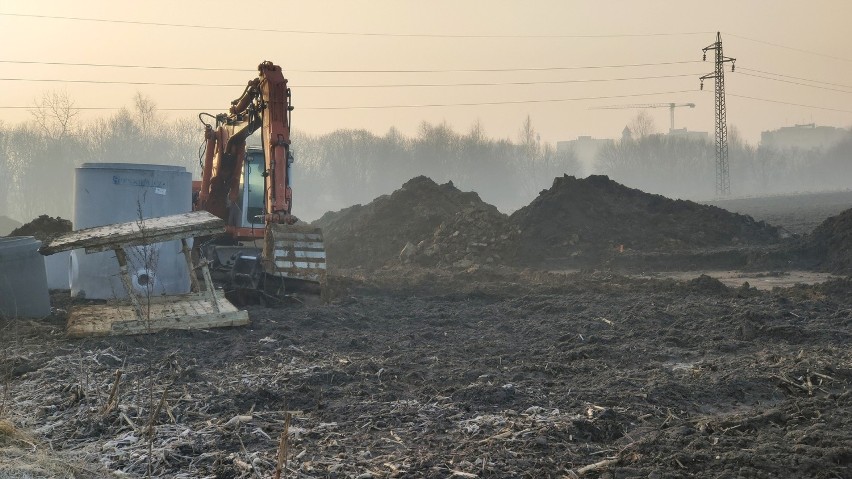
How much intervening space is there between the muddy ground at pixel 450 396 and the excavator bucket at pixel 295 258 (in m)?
1.38

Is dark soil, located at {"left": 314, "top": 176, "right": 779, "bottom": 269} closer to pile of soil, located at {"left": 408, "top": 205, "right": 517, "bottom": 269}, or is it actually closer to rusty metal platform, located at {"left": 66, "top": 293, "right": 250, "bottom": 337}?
pile of soil, located at {"left": 408, "top": 205, "right": 517, "bottom": 269}

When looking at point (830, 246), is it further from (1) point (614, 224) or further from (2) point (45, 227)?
(2) point (45, 227)

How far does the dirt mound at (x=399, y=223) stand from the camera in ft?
80.2

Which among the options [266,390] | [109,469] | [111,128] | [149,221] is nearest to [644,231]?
[149,221]

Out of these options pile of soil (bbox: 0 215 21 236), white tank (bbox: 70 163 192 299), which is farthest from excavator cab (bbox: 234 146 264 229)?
pile of soil (bbox: 0 215 21 236)

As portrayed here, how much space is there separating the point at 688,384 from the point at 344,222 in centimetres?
2399

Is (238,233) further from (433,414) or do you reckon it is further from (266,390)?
(433,414)

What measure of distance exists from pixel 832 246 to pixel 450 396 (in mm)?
15145

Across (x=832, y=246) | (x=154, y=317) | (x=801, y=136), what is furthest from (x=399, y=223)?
(x=801, y=136)

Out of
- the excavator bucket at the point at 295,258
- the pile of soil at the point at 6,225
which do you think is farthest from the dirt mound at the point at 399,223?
the pile of soil at the point at 6,225

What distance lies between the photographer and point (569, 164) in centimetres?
10600

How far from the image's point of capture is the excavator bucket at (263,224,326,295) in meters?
13.0

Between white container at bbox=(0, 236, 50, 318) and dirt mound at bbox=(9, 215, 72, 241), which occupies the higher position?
dirt mound at bbox=(9, 215, 72, 241)

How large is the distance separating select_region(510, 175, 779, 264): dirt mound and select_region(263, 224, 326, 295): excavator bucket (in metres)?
9.90
